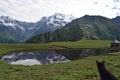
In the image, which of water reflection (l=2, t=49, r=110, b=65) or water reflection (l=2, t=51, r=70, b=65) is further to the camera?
water reflection (l=2, t=49, r=110, b=65)

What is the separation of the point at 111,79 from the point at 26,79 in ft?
48.9

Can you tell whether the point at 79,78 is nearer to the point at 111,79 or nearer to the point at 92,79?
the point at 92,79

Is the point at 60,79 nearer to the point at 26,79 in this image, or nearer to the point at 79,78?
the point at 79,78

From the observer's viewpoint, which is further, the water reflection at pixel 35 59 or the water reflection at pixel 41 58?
the water reflection at pixel 41 58

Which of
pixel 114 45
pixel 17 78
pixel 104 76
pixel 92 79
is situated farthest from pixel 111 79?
pixel 114 45

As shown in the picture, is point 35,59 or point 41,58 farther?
point 41,58

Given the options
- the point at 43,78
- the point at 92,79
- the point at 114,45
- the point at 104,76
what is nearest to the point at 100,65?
the point at 104,76

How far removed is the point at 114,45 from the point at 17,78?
122913 mm

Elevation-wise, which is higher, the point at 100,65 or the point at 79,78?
the point at 100,65

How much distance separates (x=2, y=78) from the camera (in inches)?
1232

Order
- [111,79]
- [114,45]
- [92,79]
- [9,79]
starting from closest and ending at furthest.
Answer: [111,79]
[92,79]
[9,79]
[114,45]

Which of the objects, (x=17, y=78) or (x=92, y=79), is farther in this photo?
(x=17, y=78)

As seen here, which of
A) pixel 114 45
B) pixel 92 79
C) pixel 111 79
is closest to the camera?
pixel 111 79

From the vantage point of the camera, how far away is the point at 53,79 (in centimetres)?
2908
